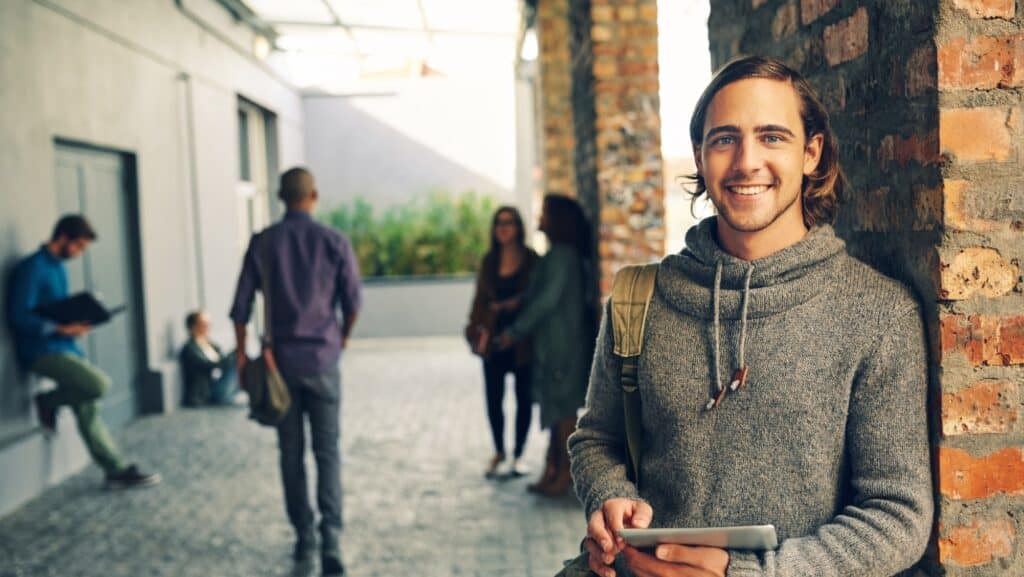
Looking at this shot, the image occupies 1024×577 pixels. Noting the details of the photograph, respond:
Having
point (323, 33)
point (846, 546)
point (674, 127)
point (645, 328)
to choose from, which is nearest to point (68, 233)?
point (674, 127)

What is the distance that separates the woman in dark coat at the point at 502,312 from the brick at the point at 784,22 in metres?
3.77

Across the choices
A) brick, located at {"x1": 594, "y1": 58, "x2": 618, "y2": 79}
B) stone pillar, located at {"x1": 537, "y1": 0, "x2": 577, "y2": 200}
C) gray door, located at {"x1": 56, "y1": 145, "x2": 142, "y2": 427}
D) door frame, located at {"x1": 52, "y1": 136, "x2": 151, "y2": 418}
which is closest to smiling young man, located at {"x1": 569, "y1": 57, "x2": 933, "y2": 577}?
brick, located at {"x1": 594, "y1": 58, "x2": 618, "y2": 79}

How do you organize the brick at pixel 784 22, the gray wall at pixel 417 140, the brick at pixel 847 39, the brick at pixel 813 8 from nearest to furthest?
the brick at pixel 847 39 → the brick at pixel 813 8 → the brick at pixel 784 22 → the gray wall at pixel 417 140

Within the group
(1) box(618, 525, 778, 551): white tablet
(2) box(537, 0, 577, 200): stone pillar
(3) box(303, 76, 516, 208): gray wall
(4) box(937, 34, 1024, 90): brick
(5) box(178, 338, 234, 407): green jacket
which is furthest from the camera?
(3) box(303, 76, 516, 208): gray wall

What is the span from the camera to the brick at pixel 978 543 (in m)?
1.61

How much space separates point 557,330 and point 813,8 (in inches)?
145

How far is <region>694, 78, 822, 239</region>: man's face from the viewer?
1.62 m

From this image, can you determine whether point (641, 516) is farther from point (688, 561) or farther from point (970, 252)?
point (970, 252)

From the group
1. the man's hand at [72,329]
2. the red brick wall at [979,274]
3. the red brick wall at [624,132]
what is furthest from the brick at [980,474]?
the man's hand at [72,329]

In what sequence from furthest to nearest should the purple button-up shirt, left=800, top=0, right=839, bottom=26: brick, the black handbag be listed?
the purple button-up shirt
the black handbag
left=800, top=0, right=839, bottom=26: brick

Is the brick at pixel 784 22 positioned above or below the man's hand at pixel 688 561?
above

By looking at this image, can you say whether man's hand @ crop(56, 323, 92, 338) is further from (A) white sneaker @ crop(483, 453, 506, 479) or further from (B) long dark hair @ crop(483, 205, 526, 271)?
(A) white sneaker @ crop(483, 453, 506, 479)

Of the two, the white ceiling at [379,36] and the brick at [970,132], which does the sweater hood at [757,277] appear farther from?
the white ceiling at [379,36]

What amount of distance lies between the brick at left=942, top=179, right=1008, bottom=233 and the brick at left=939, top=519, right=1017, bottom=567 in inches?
19.0
